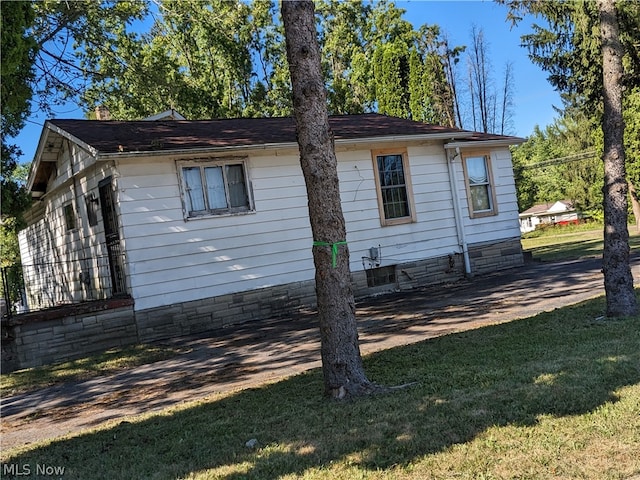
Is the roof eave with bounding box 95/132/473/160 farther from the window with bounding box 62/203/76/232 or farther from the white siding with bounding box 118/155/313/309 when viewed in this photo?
the window with bounding box 62/203/76/232

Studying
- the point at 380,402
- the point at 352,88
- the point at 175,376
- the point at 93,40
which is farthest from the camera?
the point at 352,88

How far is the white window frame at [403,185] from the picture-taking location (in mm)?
13078

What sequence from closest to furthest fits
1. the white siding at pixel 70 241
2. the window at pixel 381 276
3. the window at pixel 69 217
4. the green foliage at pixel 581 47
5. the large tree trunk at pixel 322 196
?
the large tree trunk at pixel 322 196
the white siding at pixel 70 241
the window at pixel 381 276
the window at pixel 69 217
the green foliage at pixel 581 47

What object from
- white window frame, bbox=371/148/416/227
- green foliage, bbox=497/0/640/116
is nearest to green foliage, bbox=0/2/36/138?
white window frame, bbox=371/148/416/227

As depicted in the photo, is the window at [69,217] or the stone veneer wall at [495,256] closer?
the window at [69,217]

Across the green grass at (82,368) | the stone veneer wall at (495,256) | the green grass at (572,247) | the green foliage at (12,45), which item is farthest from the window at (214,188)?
the green grass at (572,247)

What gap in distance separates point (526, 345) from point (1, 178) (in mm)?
9566

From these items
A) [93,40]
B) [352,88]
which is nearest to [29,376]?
[93,40]

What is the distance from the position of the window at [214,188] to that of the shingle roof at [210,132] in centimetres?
47

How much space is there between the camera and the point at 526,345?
19.6 feet

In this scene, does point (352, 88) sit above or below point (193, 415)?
above

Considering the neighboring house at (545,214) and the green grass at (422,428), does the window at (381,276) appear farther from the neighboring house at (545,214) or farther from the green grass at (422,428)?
the neighboring house at (545,214)

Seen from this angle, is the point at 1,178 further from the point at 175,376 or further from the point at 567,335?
the point at 567,335

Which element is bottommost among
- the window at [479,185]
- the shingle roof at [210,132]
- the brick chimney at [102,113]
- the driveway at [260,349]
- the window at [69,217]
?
the driveway at [260,349]
